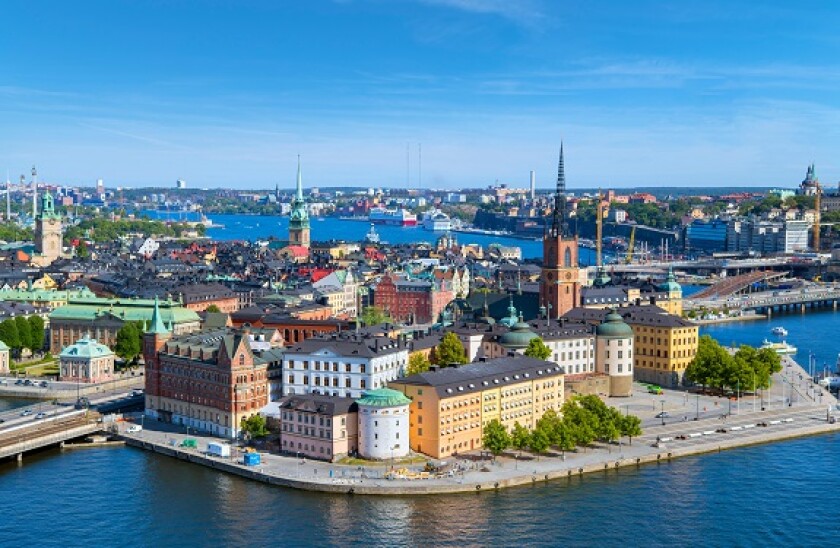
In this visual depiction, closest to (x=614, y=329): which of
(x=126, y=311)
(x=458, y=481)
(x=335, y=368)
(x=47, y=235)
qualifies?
(x=335, y=368)

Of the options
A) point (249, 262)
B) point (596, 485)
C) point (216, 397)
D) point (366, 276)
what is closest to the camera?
point (596, 485)

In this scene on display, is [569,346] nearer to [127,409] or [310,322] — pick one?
[310,322]

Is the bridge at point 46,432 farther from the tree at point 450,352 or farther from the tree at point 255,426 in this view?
the tree at point 450,352

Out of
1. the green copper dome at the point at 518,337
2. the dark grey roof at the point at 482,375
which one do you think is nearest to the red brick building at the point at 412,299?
the green copper dome at the point at 518,337

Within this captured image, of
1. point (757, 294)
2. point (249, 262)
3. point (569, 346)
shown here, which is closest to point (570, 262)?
point (569, 346)

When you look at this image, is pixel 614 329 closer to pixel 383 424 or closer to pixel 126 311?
pixel 383 424

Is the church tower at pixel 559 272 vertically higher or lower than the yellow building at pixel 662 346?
higher

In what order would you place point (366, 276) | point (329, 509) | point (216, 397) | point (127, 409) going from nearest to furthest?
point (329, 509), point (216, 397), point (127, 409), point (366, 276)

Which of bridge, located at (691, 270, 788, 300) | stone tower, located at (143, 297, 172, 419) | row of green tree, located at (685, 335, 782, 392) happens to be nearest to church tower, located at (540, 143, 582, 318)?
row of green tree, located at (685, 335, 782, 392)
